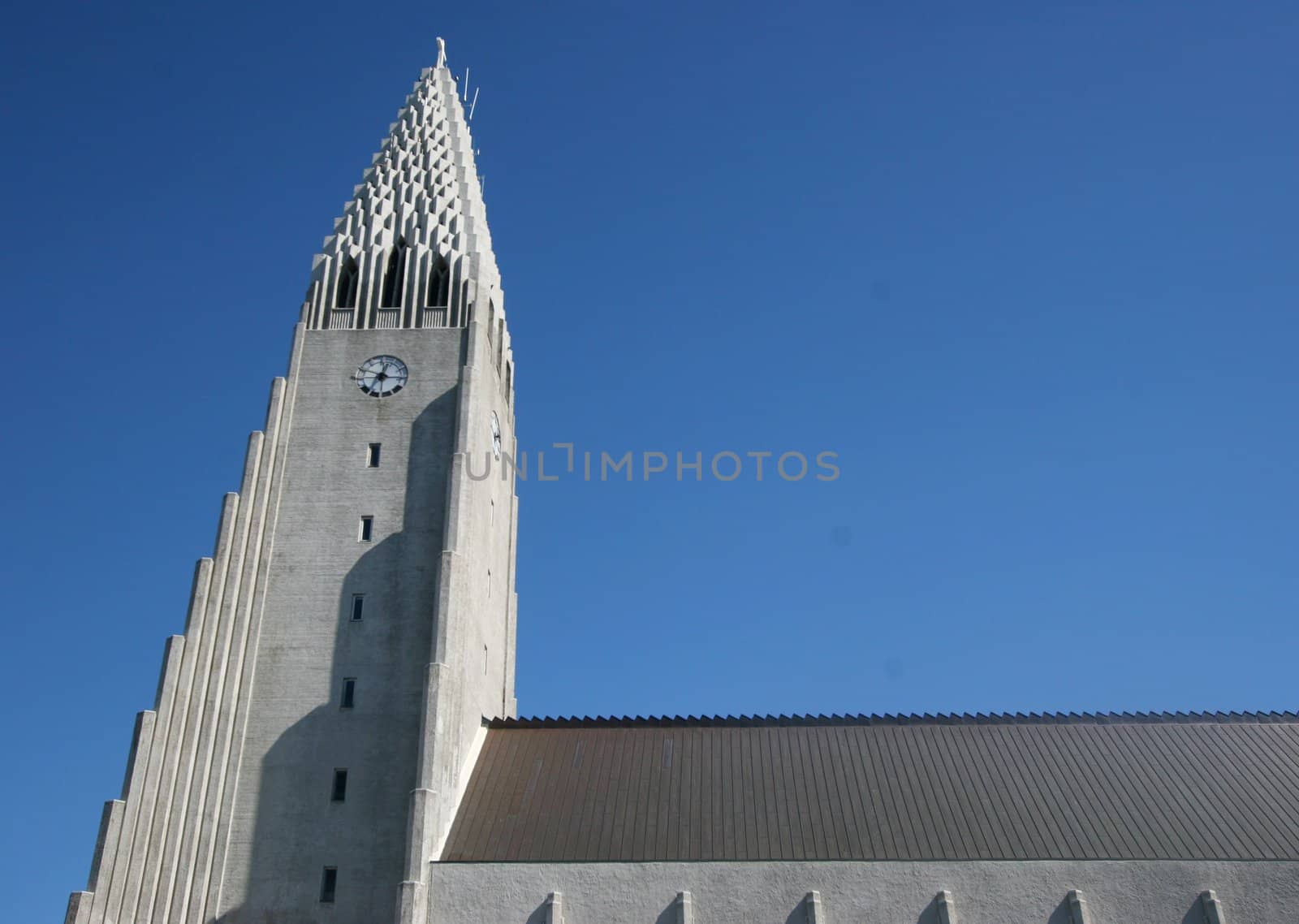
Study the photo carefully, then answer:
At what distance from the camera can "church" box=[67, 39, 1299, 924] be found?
32531mm

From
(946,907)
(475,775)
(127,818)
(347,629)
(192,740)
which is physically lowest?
(946,907)

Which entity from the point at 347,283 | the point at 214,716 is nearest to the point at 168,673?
the point at 214,716

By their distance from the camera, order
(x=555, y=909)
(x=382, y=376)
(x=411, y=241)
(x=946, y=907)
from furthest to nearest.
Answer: (x=411, y=241), (x=382, y=376), (x=555, y=909), (x=946, y=907)

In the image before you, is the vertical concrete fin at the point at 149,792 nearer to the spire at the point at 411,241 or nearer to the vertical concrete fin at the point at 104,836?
the vertical concrete fin at the point at 104,836

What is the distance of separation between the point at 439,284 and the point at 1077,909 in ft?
105

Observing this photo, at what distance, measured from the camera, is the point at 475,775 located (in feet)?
125

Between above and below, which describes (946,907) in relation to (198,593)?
below

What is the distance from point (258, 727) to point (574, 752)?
10168mm

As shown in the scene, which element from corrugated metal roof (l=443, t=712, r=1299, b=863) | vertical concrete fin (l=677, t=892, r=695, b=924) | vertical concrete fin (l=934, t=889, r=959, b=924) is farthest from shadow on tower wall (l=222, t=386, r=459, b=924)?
vertical concrete fin (l=934, t=889, r=959, b=924)

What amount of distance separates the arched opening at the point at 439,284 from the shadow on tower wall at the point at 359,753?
8.16m

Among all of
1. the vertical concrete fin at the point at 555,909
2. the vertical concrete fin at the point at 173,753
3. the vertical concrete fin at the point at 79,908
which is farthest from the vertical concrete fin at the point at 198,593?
the vertical concrete fin at the point at 555,909

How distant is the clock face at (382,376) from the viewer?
44.2 meters

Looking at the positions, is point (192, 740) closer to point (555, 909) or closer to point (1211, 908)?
point (555, 909)

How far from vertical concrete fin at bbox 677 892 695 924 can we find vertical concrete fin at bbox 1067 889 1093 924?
10.2 meters
